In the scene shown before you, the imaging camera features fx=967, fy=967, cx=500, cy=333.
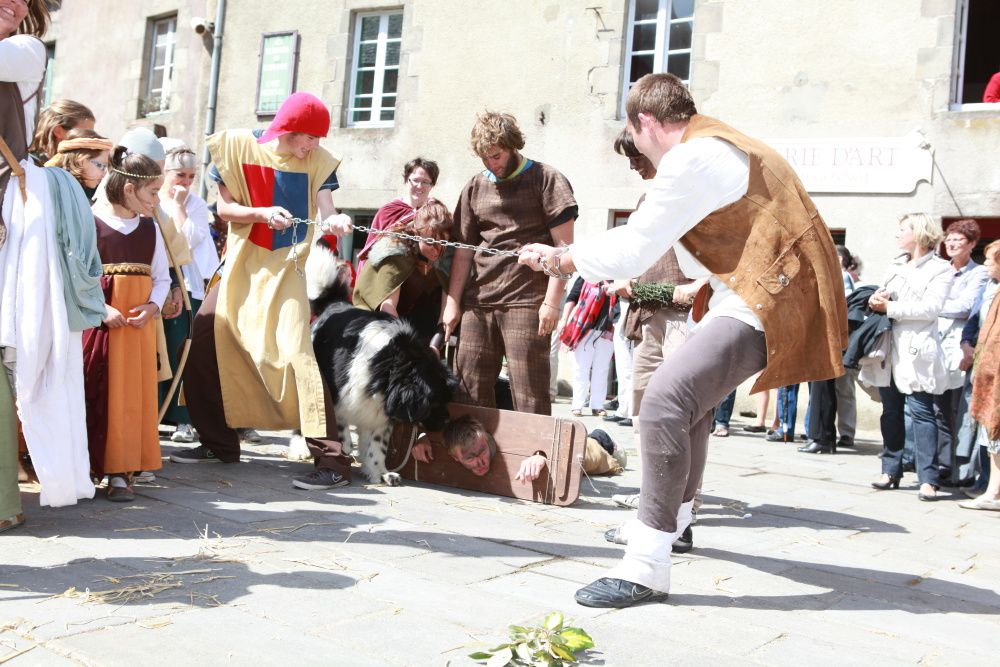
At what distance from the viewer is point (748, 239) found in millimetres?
3410

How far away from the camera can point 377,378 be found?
5.04m

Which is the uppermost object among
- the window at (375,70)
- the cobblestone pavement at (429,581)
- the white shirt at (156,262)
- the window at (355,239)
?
the window at (375,70)

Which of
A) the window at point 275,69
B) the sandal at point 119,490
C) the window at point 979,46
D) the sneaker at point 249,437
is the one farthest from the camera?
the window at point 275,69

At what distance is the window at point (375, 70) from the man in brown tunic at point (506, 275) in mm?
8830

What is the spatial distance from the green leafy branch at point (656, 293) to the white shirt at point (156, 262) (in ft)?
8.43

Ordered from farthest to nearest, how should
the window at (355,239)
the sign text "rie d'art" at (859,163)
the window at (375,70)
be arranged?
the window at (375,70) → the window at (355,239) → the sign text "rie d'art" at (859,163)

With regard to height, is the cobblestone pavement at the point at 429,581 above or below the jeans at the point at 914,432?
below

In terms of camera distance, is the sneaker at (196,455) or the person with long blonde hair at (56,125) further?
the sneaker at (196,455)

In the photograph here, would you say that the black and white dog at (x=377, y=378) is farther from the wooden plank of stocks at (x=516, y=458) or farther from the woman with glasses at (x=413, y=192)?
the woman with glasses at (x=413, y=192)

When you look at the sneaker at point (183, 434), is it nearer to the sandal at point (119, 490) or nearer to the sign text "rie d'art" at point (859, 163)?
the sandal at point (119, 490)

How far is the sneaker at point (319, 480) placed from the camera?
4.95m

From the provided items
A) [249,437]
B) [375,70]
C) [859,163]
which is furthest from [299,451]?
[375,70]

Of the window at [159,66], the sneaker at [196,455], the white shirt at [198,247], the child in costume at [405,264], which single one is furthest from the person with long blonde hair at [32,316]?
the window at [159,66]

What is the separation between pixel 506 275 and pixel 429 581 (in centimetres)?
224
